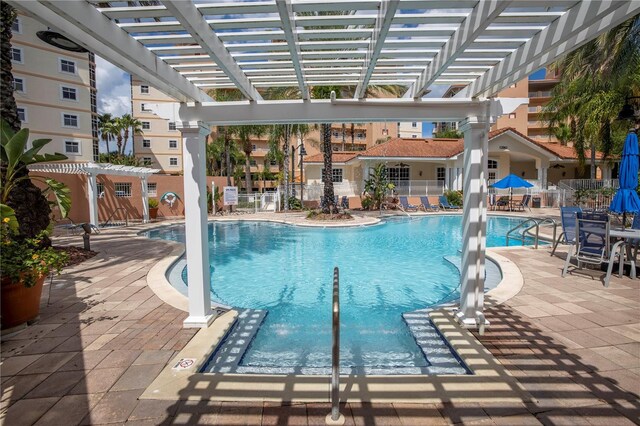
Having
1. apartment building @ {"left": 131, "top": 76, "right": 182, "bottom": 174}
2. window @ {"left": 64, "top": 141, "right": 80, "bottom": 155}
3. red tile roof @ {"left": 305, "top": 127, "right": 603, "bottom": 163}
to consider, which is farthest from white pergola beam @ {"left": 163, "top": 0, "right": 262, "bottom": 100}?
apartment building @ {"left": 131, "top": 76, "right": 182, "bottom": 174}

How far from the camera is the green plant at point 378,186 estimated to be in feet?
74.6

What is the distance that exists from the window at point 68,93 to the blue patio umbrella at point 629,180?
36.9m

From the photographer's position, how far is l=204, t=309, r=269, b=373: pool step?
3.62 meters

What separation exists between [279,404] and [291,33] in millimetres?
3229

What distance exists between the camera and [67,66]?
92.8 feet

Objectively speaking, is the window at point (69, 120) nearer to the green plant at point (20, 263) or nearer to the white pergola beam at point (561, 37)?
the green plant at point (20, 263)

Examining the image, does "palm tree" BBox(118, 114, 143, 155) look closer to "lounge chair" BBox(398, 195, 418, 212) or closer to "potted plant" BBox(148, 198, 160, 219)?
"potted plant" BBox(148, 198, 160, 219)

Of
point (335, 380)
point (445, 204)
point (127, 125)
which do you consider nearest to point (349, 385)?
point (335, 380)

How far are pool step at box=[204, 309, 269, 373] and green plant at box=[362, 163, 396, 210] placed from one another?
1790 cm

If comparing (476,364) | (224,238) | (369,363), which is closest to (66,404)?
(369,363)

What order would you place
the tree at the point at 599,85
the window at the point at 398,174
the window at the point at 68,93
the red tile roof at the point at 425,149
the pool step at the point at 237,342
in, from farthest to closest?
the window at the point at 68,93 → the window at the point at 398,174 → the red tile roof at the point at 425,149 → the tree at the point at 599,85 → the pool step at the point at 237,342

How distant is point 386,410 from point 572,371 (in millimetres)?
2009

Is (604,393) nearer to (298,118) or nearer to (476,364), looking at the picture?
(476,364)

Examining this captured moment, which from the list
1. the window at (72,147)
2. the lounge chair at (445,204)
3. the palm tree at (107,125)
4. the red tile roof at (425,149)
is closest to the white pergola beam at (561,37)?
the lounge chair at (445,204)
